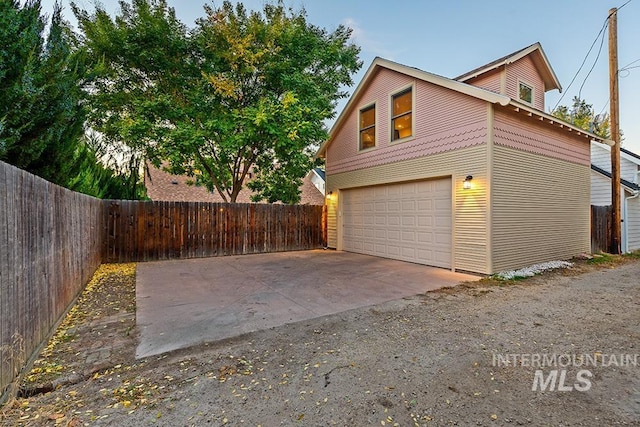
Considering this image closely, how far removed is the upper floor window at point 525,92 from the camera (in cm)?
788

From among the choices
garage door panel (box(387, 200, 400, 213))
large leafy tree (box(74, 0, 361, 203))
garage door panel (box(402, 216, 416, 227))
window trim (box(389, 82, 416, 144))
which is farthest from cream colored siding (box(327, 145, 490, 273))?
large leafy tree (box(74, 0, 361, 203))

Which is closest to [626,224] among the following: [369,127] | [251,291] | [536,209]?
[536,209]

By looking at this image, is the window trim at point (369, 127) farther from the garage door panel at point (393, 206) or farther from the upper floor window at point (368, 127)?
the garage door panel at point (393, 206)

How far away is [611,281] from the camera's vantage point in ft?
19.1

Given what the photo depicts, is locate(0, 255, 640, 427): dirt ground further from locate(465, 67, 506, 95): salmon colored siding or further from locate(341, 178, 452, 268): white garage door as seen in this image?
locate(465, 67, 506, 95): salmon colored siding

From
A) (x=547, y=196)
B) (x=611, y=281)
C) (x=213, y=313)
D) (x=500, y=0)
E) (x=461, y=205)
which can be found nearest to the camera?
(x=213, y=313)

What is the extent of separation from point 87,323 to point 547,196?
9.40 metres

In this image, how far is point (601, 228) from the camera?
936 centimetres

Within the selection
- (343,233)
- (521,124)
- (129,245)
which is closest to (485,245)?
(521,124)

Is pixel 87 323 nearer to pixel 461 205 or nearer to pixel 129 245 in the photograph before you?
pixel 129 245

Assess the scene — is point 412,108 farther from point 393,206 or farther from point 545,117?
point 545,117

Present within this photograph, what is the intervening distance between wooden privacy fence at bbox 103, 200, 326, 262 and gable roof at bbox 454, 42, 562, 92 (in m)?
6.53

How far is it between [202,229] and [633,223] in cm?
1467

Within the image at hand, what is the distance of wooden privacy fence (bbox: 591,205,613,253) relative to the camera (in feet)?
29.8
